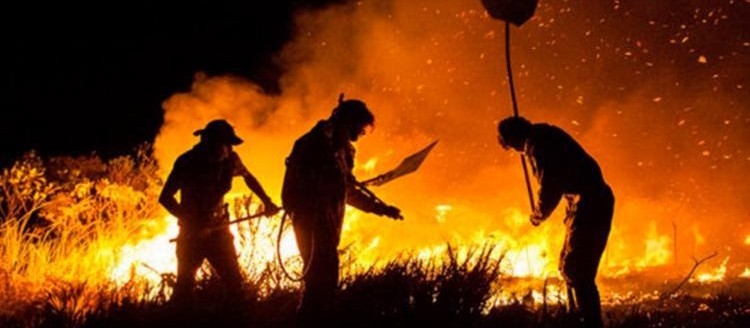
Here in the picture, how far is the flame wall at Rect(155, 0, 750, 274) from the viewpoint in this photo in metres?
14.0

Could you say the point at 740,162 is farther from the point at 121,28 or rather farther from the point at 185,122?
the point at 121,28

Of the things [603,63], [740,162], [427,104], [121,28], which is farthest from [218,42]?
[740,162]

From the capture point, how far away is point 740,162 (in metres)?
14.5

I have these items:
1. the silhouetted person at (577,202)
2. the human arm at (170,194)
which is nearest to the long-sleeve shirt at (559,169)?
the silhouetted person at (577,202)

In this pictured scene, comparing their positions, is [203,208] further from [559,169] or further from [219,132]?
[559,169]

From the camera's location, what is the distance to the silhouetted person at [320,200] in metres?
5.23

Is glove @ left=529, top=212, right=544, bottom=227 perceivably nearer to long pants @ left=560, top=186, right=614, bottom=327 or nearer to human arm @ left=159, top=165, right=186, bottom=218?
long pants @ left=560, top=186, right=614, bottom=327

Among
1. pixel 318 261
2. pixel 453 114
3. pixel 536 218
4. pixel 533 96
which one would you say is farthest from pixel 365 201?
pixel 533 96

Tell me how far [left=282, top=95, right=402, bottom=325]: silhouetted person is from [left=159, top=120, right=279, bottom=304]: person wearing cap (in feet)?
3.03

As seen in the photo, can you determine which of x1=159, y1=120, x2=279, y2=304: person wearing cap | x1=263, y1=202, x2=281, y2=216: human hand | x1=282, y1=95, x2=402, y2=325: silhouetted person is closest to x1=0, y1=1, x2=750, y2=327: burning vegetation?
x1=159, y1=120, x2=279, y2=304: person wearing cap

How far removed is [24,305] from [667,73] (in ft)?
41.7

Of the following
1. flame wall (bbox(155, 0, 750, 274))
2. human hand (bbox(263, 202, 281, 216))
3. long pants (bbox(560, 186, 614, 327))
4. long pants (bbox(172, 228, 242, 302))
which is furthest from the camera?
flame wall (bbox(155, 0, 750, 274))

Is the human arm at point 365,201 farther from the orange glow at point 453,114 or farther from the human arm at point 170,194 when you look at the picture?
the orange glow at point 453,114

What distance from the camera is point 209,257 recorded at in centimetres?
633
